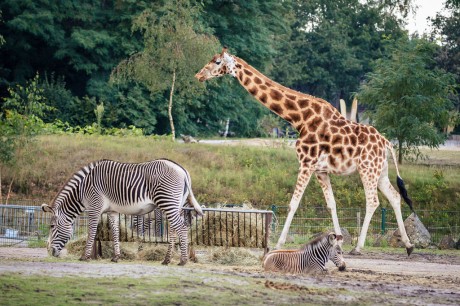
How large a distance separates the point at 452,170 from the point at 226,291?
1325 inches

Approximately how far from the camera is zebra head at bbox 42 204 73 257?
21.7 meters

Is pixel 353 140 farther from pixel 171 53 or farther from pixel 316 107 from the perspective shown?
pixel 171 53

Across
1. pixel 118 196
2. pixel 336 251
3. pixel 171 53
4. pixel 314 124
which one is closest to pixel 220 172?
pixel 171 53

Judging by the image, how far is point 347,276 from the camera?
1909 cm

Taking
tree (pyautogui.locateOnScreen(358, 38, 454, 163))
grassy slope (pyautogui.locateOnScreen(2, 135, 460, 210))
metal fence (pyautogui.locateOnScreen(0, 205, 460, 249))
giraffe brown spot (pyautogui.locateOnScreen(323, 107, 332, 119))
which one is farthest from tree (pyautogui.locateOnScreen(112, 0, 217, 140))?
giraffe brown spot (pyautogui.locateOnScreen(323, 107, 332, 119))

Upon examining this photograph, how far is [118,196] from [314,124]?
4.82m

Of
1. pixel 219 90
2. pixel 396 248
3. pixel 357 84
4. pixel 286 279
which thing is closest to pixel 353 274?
pixel 286 279

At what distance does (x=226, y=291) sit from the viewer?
1568 cm

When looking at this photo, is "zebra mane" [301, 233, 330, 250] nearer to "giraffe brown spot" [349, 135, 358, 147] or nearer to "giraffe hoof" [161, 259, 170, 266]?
"giraffe hoof" [161, 259, 170, 266]

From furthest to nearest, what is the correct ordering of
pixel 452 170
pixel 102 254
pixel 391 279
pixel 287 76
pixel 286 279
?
pixel 287 76 < pixel 452 170 < pixel 102 254 < pixel 391 279 < pixel 286 279

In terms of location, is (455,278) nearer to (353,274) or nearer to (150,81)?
→ (353,274)

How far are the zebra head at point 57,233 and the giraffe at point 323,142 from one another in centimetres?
467

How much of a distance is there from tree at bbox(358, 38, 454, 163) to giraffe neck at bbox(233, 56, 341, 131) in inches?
891

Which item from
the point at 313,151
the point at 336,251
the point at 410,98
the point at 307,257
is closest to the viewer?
the point at 307,257
